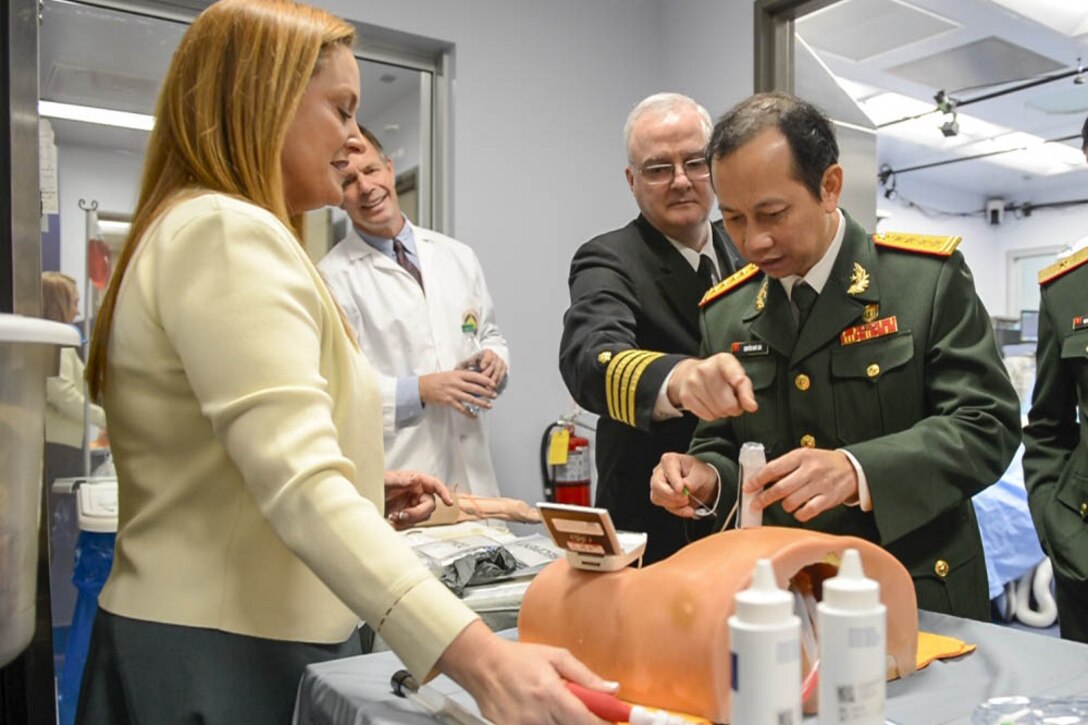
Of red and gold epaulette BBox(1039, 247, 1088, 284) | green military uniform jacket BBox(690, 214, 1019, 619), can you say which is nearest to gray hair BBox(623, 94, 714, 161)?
green military uniform jacket BBox(690, 214, 1019, 619)

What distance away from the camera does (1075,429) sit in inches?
67.7

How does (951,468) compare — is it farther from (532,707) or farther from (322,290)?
(322,290)

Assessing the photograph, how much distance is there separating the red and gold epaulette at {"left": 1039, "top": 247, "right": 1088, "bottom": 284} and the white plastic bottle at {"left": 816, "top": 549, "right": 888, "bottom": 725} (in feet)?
4.44

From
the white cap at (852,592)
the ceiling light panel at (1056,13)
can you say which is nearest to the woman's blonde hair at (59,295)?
the white cap at (852,592)

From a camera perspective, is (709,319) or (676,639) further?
(709,319)

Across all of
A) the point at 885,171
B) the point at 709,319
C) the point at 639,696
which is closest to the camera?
the point at 639,696

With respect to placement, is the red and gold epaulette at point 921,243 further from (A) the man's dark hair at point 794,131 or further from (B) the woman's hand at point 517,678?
(B) the woman's hand at point 517,678

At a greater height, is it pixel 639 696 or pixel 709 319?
pixel 709 319

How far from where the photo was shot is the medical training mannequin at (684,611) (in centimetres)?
84

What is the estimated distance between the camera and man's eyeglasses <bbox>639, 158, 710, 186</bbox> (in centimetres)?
180

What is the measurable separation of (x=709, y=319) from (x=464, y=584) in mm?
635

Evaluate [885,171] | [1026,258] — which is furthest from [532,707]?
[1026,258]

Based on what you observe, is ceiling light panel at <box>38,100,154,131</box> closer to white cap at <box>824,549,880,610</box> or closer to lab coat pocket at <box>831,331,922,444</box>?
lab coat pocket at <box>831,331,922,444</box>

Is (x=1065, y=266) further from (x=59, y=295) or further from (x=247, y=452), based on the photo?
(x=59, y=295)
